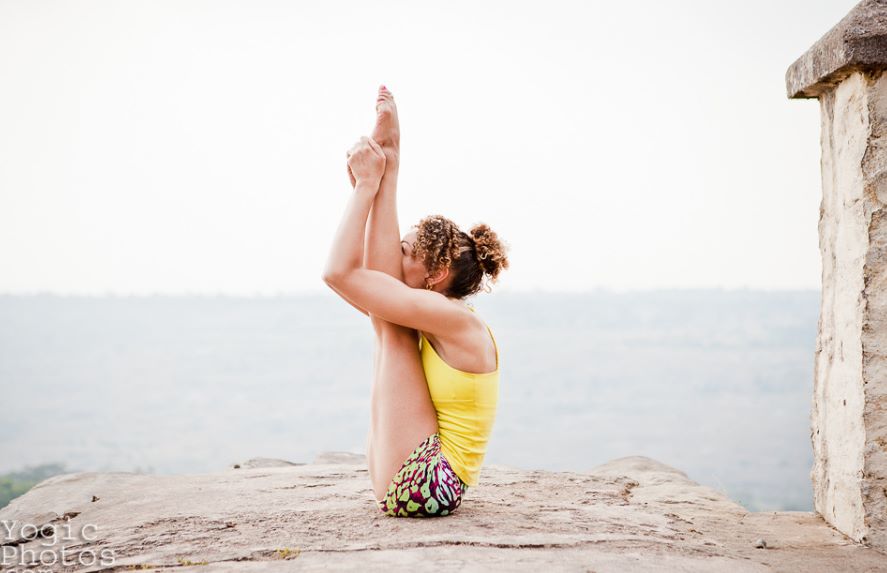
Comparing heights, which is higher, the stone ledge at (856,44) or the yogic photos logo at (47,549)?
the stone ledge at (856,44)

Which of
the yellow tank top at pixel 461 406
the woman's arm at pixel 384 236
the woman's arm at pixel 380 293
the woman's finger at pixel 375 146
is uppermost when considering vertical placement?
the woman's finger at pixel 375 146

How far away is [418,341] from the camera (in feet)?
11.9

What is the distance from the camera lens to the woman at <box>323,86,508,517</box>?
3459mm

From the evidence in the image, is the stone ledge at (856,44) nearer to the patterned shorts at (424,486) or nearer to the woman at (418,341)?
the woman at (418,341)

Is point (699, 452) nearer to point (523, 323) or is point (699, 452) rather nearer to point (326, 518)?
point (523, 323)

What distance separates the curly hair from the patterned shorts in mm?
710

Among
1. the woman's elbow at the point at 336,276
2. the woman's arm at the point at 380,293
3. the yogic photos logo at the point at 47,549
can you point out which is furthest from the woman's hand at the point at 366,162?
the yogic photos logo at the point at 47,549

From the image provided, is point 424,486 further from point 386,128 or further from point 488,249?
point 386,128

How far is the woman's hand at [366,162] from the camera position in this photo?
3.65 meters

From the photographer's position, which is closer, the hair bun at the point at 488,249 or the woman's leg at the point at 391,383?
the woman's leg at the point at 391,383

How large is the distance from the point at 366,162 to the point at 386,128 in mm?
273

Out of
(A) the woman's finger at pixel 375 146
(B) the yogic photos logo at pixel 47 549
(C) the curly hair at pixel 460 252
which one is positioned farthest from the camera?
(A) the woman's finger at pixel 375 146

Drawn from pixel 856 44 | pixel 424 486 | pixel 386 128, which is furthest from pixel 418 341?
pixel 856 44

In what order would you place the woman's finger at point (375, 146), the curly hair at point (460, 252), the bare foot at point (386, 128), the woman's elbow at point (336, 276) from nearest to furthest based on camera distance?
the woman's elbow at point (336, 276), the curly hair at point (460, 252), the woman's finger at point (375, 146), the bare foot at point (386, 128)
